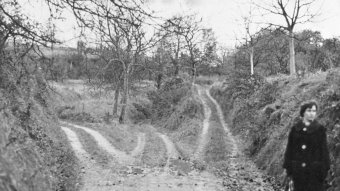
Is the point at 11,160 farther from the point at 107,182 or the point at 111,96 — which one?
the point at 111,96

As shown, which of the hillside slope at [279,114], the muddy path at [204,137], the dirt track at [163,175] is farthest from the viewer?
the muddy path at [204,137]

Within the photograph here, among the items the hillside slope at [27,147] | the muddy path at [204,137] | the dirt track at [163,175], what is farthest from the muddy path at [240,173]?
the hillside slope at [27,147]

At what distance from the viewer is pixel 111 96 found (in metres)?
48.4

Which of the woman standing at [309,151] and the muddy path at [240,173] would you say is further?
the muddy path at [240,173]

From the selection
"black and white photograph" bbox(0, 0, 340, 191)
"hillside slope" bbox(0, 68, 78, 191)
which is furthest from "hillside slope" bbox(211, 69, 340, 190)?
"hillside slope" bbox(0, 68, 78, 191)

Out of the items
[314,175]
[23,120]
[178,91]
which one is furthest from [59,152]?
[178,91]

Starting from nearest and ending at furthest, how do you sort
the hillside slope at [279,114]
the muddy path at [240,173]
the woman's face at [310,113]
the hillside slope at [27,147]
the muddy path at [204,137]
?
the woman's face at [310,113] → the hillside slope at [27,147] → the hillside slope at [279,114] → the muddy path at [240,173] → the muddy path at [204,137]

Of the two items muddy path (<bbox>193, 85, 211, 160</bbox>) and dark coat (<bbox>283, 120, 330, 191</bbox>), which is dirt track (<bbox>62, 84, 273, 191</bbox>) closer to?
muddy path (<bbox>193, 85, 211, 160</bbox>)

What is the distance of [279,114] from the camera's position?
16375 millimetres

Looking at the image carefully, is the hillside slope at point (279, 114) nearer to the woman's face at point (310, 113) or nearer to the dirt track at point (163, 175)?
the dirt track at point (163, 175)

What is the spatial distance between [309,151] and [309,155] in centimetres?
7

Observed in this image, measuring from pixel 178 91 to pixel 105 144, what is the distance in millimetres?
21095

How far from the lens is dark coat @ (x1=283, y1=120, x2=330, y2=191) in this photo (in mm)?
6176

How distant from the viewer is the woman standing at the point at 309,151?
617cm
